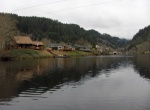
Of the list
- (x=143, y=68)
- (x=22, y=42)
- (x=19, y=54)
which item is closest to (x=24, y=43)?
(x=22, y=42)

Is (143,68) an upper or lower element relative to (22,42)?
lower

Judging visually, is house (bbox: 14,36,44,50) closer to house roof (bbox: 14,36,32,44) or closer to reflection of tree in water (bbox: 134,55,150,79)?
house roof (bbox: 14,36,32,44)

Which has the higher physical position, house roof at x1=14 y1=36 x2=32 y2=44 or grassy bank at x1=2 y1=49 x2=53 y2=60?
house roof at x1=14 y1=36 x2=32 y2=44

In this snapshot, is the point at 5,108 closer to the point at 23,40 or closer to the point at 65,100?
the point at 65,100

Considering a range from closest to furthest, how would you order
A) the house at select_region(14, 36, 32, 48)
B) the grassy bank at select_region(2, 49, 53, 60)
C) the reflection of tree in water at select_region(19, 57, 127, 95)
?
the reflection of tree in water at select_region(19, 57, 127, 95) → the grassy bank at select_region(2, 49, 53, 60) → the house at select_region(14, 36, 32, 48)

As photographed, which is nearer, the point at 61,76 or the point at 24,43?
the point at 61,76

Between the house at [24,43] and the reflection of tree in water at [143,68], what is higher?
the house at [24,43]

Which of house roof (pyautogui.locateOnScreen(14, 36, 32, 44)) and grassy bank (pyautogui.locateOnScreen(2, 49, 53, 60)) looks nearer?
grassy bank (pyautogui.locateOnScreen(2, 49, 53, 60))

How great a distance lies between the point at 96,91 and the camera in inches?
1088

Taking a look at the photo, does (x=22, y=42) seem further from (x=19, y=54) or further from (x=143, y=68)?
(x=143, y=68)

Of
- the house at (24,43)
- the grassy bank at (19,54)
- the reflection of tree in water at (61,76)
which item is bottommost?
the reflection of tree in water at (61,76)

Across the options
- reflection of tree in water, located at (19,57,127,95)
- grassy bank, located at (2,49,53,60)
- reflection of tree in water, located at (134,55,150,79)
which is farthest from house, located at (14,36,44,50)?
reflection of tree in water, located at (19,57,127,95)

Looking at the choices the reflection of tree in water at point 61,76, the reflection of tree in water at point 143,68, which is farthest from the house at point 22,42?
the reflection of tree in water at point 61,76

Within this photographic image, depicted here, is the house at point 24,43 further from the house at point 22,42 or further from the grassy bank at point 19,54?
the grassy bank at point 19,54
